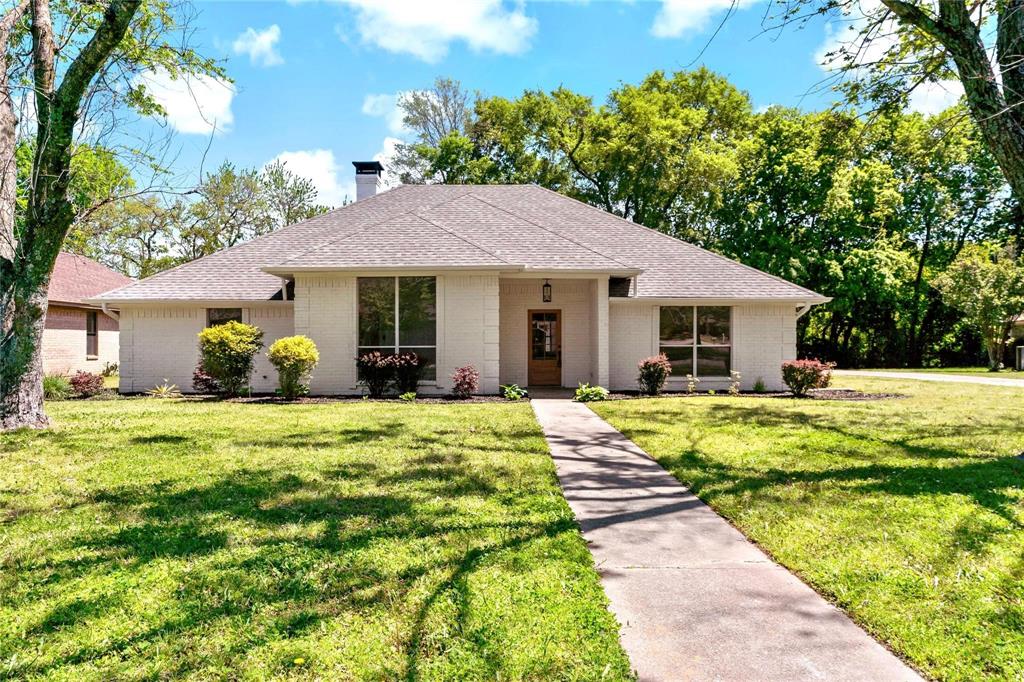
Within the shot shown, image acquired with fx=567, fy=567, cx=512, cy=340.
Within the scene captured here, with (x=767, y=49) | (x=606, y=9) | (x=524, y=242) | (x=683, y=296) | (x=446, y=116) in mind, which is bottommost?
(x=683, y=296)

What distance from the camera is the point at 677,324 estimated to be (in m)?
15.8

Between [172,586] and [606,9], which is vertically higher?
[606,9]

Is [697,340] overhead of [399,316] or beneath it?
beneath

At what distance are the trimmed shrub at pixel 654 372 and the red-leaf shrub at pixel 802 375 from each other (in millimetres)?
2972

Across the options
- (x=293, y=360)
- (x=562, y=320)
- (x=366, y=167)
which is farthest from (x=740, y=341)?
(x=366, y=167)

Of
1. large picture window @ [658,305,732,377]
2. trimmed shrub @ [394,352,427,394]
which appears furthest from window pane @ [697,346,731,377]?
trimmed shrub @ [394,352,427,394]

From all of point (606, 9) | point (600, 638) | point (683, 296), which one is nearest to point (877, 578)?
point (600, 638)

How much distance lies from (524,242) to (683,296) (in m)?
4.57

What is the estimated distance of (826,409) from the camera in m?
11.7

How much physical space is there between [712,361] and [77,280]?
26233mm

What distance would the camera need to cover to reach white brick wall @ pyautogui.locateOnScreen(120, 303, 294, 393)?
1585 cm

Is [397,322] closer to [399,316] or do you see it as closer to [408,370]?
[399,316]

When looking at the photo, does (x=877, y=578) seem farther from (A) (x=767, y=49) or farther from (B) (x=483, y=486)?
(A) (x=767, y=49)

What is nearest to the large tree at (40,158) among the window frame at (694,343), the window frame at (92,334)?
the window frame at (694,343)
